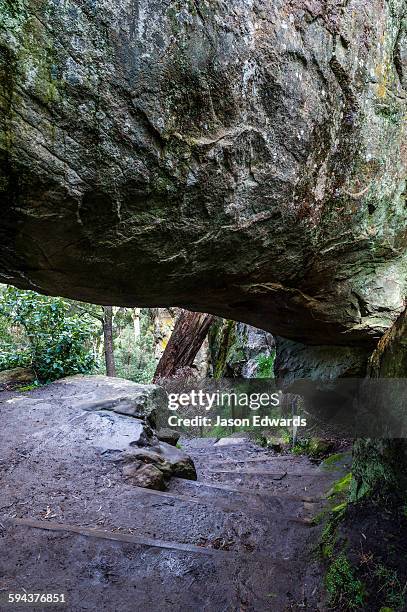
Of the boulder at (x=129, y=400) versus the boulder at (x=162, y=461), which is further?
the boulder at (x=129, y=400)

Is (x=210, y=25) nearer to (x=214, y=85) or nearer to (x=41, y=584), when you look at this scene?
(x=214, y=85)

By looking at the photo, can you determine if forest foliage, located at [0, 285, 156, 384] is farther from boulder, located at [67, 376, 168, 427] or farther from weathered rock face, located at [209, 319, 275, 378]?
weathered rock face, located at [209, 319, 275, 378]

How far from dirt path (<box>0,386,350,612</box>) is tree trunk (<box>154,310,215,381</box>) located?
3612 millimetres

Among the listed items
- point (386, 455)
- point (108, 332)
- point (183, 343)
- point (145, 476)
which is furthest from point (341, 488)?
point (108, 332)

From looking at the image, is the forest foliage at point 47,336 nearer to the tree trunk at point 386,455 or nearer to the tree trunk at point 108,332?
the tree trunk at point 108,332

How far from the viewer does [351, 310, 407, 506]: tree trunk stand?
3193mm

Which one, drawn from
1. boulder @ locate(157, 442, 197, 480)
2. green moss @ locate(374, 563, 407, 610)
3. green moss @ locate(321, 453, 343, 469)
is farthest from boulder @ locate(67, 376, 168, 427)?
green moss @ locate(374, 563, 407, 610)

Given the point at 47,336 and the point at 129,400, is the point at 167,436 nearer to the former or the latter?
the point at 129,400

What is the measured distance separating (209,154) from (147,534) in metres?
3.28

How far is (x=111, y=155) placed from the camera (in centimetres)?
239

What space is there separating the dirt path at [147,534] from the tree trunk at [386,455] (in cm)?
74

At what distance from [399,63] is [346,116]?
0.83 m

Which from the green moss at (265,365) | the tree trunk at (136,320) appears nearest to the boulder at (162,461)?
the green moss at (265,365)

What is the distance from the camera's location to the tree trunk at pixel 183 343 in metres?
9.32
